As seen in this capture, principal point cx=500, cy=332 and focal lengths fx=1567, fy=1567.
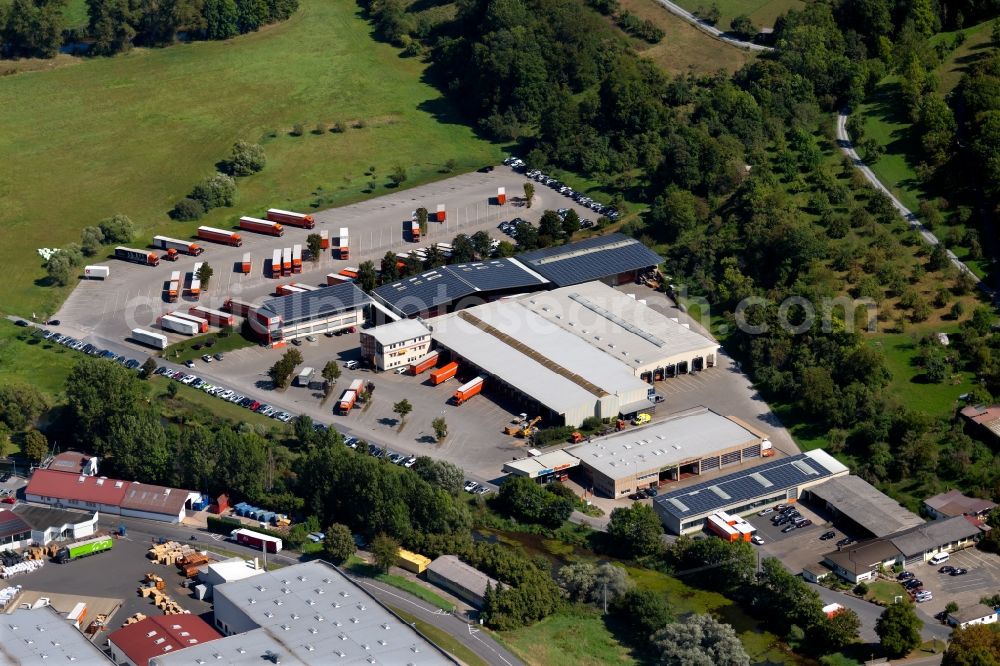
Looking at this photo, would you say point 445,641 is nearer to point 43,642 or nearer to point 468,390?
point 43,642

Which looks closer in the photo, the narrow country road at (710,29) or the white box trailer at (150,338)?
the white box trailer at (150,338)

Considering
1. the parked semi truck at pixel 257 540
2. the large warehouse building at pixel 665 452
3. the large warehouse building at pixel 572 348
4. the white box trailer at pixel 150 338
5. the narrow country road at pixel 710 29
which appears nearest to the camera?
the parked semi truck at pixel 257 540

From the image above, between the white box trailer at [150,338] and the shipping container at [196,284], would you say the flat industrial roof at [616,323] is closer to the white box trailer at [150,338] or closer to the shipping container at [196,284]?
the shipping container at [196,284]

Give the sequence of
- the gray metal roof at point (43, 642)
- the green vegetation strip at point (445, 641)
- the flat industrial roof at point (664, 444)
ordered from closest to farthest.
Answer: the gray metal roof at point (43, 642) < the green vegetation strip at point (445, 641) < the flat industrial roof at point (664, 444)

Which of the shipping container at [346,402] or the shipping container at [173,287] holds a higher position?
the shipping container at [346,402]

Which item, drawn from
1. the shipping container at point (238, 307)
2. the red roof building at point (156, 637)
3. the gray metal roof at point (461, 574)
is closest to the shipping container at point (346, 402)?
the shipping container at point (238, 307)

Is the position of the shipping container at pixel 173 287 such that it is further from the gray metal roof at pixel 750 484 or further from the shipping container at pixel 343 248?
the gray metal roof at pixel 750 484

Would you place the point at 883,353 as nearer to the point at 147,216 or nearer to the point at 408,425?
the point at 408,425

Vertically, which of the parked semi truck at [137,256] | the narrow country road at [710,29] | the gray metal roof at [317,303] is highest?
the narrow country road at [710,29]
